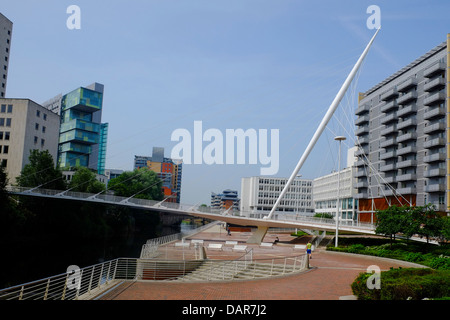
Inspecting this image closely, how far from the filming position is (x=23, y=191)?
5566 cm

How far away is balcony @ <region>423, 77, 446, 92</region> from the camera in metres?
57.9

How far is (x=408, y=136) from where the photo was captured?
65.3 meters

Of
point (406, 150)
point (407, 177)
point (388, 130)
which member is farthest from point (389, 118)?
point (407, 177)

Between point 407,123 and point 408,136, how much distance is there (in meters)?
2.17

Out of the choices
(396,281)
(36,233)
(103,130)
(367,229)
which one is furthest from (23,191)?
(103,130)

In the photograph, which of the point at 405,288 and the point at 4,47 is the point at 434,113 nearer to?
the point at 405,288

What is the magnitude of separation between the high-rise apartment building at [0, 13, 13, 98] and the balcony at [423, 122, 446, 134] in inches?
3291

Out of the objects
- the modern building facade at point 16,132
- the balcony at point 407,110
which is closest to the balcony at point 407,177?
the balcony at point 407,110

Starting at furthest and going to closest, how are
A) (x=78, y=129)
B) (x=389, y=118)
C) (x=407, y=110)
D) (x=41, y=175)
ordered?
1. (x=78, y=129)
2. (x=389, y=118)
3. (x=407, y=110)
4. (x=41, y=175)

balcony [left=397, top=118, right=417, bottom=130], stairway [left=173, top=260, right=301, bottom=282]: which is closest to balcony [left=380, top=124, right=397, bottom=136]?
balcony [left=397, top=118, right=417, bottom=130]

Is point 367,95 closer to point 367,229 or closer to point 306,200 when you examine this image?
point 367,229

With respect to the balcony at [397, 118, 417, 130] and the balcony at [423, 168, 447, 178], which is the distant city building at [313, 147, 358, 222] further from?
the balcony at [423, 168, 447, 178]

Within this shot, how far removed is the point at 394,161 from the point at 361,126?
14.1 meters

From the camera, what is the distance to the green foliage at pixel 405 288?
40.7 ft
